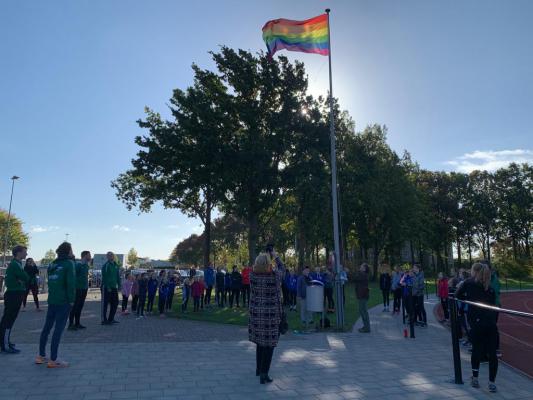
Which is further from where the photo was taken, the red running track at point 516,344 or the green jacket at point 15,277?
the green jacket at point 15,277

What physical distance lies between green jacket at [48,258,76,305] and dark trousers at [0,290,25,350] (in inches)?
54.0

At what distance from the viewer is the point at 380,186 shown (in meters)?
44.6

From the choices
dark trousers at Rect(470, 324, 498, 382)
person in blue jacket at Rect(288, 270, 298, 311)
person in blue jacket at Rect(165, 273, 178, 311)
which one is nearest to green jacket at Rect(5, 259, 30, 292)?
dark trousers at Rect(470, 324, 498, 382)

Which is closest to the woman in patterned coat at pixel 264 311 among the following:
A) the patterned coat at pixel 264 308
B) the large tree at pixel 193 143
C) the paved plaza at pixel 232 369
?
the patterned coat at pixel 264 308

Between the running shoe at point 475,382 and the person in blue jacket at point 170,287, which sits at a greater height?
the person in blue jacket at point 170,287

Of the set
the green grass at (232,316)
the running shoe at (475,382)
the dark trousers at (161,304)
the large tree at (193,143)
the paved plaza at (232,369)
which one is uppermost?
the large tree at (193,143)

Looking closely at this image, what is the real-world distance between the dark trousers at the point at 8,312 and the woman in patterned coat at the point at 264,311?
16.0 ft

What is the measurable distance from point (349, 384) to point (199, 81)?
989 inches

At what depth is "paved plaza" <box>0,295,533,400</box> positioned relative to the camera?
5902mm

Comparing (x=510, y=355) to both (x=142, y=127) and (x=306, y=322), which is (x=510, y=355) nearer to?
(x=306, y=322)

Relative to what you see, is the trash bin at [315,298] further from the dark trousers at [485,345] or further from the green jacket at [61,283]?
the green jacket at [61,283]

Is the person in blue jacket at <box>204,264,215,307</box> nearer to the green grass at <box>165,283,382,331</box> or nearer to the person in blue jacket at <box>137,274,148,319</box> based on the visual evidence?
the green grass at <box>165,283,382,331</box>

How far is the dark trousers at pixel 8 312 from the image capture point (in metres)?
8.06

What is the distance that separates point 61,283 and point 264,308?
365 cm
